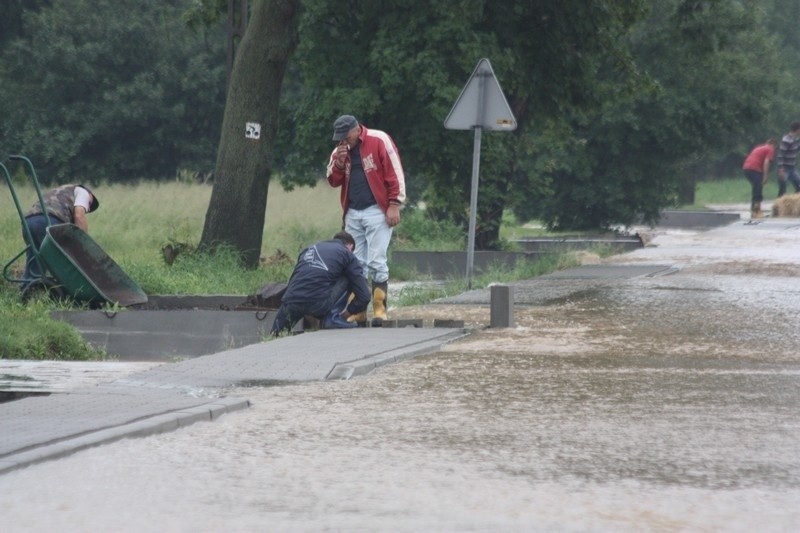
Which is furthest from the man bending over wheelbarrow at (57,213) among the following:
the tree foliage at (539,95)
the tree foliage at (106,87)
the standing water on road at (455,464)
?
the tree foliage at (106,87)

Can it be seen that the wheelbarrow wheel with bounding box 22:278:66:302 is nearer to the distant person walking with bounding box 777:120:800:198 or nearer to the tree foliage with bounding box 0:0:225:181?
the distant person walking with bounding box 777:120:800:198

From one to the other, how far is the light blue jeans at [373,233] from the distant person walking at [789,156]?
70.0ft

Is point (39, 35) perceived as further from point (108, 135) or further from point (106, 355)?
point (106, 355)

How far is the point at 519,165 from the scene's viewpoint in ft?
96.1

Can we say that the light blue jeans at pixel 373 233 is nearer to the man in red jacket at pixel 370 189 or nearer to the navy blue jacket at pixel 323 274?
the man in red jacket at pixel 370 189

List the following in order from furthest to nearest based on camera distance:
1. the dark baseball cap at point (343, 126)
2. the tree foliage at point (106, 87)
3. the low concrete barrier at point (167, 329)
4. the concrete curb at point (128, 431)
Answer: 1. the tree foliage at point (106, 87)
2. the low concrete barrier at point (167, 329)
3. the dark baseball cap at point (343, 126)
4. the concrete curb at point (128, 431)

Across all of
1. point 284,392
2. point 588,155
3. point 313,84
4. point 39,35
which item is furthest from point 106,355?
point 39,35

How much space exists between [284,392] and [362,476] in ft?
8.15

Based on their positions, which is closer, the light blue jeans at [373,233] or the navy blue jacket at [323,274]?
the navy blue jacket at [323,274]

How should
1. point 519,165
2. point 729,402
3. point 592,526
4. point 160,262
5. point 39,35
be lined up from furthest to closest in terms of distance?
point 39,35
point 519,165
point 160,262
point 729,402
point 592,526

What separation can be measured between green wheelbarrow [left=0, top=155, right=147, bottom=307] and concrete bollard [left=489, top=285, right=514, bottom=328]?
4.12 metres

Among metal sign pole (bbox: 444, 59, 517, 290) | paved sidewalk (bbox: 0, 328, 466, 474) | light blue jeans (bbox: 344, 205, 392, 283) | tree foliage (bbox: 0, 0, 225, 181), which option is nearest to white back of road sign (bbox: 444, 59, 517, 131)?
metal sign pole (bbox: 444, 59, 517, 290)

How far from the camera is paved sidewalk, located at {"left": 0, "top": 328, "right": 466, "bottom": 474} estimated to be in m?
7.32

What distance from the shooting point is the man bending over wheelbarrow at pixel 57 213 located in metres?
15.5
